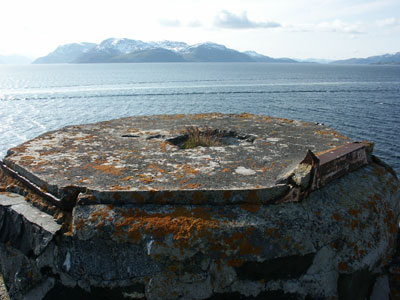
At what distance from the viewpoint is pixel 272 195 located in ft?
11.7

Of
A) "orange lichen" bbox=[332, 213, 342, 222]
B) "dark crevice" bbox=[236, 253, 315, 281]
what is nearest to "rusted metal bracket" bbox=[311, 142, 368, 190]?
"orange lichen" bbox=[332, 213, 342, 222]

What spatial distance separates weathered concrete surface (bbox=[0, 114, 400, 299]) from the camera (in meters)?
→ 3.21

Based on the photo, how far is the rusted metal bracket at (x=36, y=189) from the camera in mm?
3682

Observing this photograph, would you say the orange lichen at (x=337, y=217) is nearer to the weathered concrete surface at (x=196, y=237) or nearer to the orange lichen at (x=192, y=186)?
the weathered concrete surface at (x=196, y=237)

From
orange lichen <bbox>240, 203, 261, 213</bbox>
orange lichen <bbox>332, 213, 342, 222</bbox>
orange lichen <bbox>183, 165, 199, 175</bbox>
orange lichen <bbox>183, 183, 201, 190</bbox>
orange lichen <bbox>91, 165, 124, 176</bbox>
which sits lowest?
orange lichen <bbox>332, 213, 342, 222</bbox>

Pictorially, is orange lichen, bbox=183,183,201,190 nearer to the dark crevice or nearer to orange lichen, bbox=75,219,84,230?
the dark crevice

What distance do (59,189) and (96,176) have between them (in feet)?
1.59

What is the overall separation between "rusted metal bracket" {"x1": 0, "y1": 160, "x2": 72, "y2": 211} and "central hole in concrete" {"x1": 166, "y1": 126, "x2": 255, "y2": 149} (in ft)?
8.02

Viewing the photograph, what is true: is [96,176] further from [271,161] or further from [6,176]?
[271,161]

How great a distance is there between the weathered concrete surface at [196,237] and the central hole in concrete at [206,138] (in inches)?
57.6

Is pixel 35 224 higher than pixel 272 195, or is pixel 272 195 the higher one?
pixel 272 195

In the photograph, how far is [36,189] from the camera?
4008 mm

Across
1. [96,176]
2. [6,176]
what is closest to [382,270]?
[96,176]

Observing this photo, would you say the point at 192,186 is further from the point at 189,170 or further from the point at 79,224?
the point at 79,224
